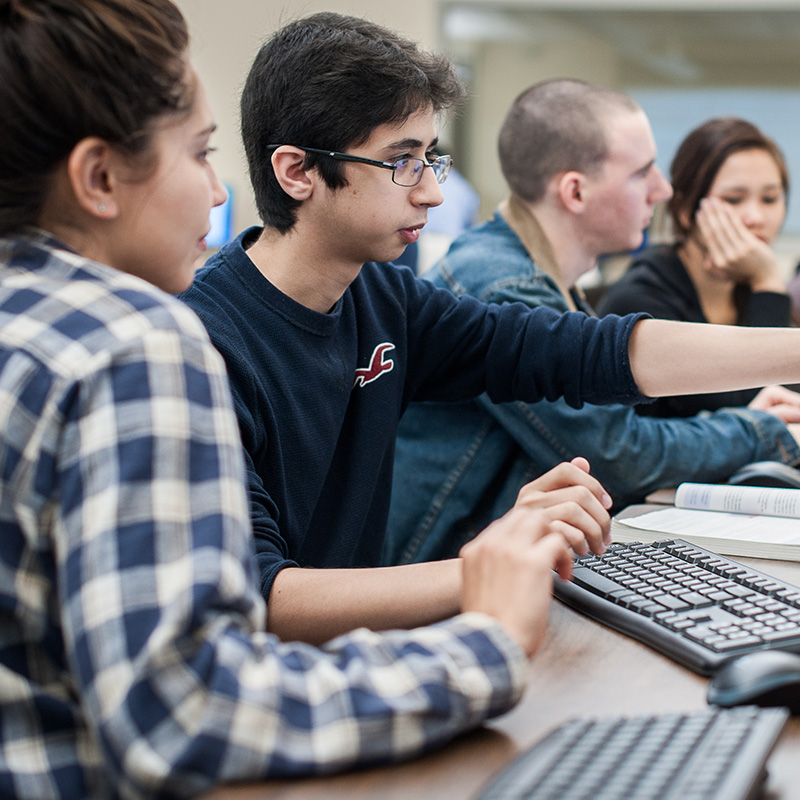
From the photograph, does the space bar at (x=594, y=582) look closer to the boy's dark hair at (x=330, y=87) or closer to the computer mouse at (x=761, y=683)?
the computer mouse at (x=761, y=683)

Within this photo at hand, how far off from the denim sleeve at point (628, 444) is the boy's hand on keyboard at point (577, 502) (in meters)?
0.52

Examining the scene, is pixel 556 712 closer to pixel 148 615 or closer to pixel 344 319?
pixel 148 615

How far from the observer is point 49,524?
1.90 feet

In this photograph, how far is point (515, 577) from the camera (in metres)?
0.67

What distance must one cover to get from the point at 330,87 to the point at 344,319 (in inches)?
11.4

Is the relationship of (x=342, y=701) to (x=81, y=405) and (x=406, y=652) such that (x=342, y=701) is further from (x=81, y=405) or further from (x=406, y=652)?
(x=81, y=405)

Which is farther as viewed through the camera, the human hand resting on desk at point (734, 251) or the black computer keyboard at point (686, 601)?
the human hand resting on desk at point (734, 251)

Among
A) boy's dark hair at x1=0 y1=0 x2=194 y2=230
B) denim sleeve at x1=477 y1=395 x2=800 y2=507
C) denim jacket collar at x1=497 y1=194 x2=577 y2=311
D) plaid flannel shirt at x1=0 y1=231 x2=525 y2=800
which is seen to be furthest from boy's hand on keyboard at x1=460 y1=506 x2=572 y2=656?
denim jacket collar at x1=497 y1=194 x2=577 y2=311

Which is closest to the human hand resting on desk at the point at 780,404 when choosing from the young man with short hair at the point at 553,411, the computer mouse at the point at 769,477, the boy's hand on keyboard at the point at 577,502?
the young man with short hair at the point at 553,411

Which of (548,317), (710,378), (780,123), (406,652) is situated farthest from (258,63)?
(780,123)

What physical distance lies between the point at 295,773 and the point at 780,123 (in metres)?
5.92

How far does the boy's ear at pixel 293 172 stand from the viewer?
3.82 feet

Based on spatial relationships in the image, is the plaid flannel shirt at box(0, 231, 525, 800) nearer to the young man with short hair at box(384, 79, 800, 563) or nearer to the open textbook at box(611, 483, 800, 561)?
the open textbook at box(611, 483, 800, 561)

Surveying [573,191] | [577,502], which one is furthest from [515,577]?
[573,191]
